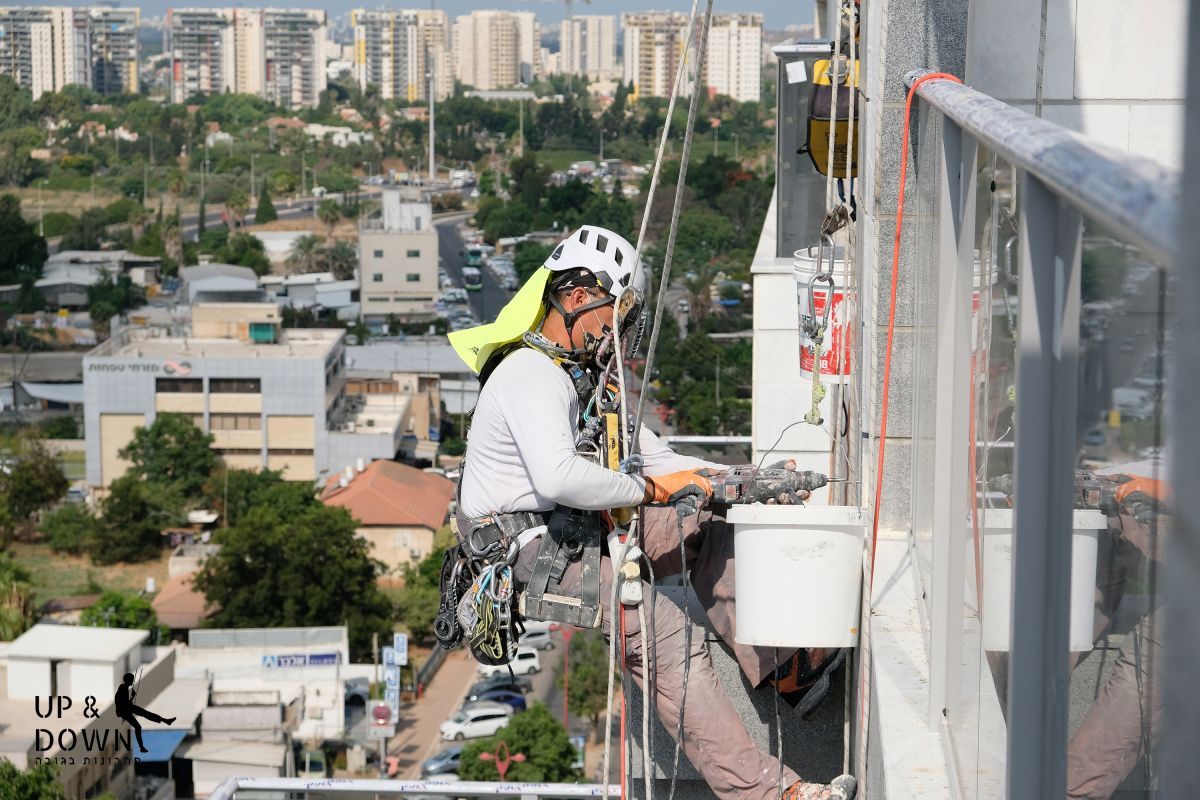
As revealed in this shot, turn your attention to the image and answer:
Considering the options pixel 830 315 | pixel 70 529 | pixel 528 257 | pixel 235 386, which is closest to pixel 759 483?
pixel 830 315

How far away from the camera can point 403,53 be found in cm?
15675

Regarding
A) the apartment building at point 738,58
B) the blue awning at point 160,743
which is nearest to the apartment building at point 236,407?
the blue awning at point 160,743

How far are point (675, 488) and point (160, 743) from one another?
19.8m

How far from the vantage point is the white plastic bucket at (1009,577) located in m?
1.06

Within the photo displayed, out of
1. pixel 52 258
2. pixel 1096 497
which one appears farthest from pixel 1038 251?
pixel 52 258

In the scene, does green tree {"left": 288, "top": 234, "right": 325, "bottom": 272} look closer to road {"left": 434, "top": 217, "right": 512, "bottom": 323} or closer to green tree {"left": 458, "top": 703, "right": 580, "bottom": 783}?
road {"left": 434, "top": 217, "right": 512, "bottom": 323}

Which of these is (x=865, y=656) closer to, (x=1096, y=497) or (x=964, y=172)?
(x=964, y=172)

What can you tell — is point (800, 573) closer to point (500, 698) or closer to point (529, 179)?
point (500, 698)

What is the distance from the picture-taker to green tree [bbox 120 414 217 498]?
131 feet

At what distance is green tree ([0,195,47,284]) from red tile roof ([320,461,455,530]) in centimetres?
3761

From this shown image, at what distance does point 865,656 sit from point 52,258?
76081 millimetres

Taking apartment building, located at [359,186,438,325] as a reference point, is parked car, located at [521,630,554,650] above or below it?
below

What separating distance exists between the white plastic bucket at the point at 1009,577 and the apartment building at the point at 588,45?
17805 centimetres

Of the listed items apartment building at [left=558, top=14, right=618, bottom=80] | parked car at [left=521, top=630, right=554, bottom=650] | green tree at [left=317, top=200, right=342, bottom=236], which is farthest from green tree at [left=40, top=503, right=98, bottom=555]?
apartment building at [left=558, top=14, right=618, bottom=80]
